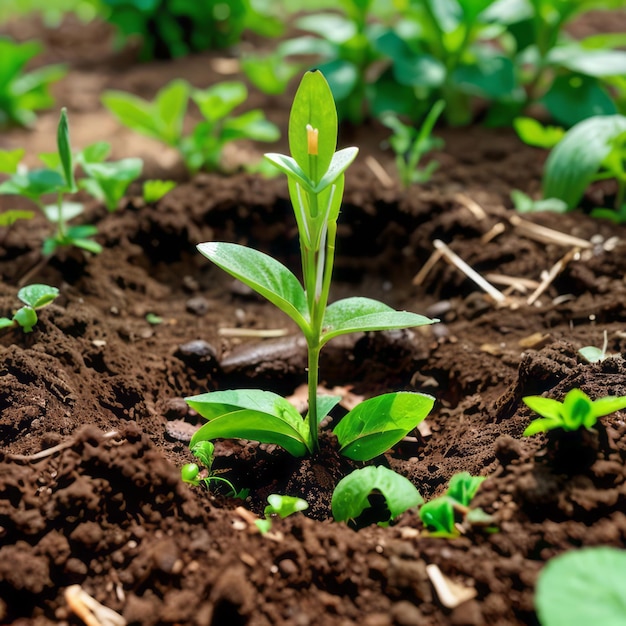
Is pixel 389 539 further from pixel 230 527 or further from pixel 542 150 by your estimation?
pixel 542 150

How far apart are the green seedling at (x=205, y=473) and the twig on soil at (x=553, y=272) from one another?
40.1 inches

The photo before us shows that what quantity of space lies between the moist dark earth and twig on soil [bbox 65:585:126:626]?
2 centimetres

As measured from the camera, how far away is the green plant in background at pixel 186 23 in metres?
3.37

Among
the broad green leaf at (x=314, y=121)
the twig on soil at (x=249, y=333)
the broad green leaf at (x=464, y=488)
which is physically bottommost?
the twig on soil at (x=249, y=333)

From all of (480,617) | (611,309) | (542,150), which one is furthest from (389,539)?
(542,150)

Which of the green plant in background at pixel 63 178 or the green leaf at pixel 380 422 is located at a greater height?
the green plant in background at pixel 63 178

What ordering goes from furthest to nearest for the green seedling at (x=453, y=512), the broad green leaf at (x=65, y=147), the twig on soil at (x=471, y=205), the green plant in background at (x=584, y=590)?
the twig on soil at (x=471, y=205)
the broad green leaf at (x=65, y=147)
the green seedling at (x=453, y=512)
the green plant in background at (x=584, y=590)

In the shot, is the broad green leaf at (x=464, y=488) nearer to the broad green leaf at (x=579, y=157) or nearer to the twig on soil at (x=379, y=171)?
the broad green leaf at (x=579, y=157)

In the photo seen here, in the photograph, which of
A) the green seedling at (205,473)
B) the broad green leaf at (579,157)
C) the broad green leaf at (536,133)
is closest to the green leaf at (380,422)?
the green seedling at (205,473)

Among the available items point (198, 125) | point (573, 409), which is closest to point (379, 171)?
point (198, 125)

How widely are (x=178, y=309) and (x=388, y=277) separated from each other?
2.31 feet

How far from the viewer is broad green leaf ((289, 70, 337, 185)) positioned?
3.74ft

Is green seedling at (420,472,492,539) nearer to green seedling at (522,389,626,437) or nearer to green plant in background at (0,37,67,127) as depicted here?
green seedling at (522,389,626,437)

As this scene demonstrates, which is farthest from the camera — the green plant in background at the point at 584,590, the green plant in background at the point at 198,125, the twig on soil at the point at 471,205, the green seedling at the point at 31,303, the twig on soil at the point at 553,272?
the green plant in background at the point at 198,125
